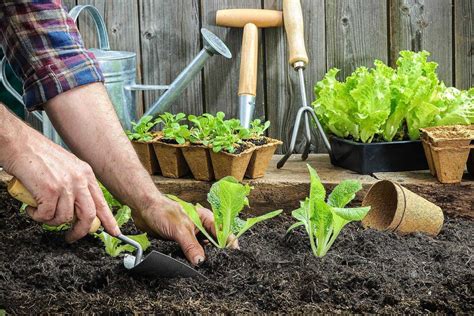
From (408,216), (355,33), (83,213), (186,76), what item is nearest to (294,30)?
(355,33)

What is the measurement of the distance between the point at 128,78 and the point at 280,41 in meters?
0.65

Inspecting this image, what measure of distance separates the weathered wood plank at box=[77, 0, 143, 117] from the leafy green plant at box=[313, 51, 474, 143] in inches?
35.1

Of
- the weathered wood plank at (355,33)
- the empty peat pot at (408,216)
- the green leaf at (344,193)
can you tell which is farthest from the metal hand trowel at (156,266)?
the weathered wood plank at (355,33)

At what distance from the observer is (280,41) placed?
12.4ft

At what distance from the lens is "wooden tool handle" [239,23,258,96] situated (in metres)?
3.54

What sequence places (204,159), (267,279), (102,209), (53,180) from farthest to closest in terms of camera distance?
(204,159)
(267,279)
(102,209)
(53,180)

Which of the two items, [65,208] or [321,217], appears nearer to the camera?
[65,208]

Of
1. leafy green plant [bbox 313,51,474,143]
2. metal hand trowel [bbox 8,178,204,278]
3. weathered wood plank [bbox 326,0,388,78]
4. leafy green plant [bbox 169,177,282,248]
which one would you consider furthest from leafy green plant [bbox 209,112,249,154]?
metal hand trowel [bbox 8,178,204,278]

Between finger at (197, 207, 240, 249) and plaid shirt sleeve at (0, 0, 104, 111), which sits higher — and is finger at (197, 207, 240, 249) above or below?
below

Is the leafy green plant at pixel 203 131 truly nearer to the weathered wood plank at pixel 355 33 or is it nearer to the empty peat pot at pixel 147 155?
the empty peat pot at pixel 147 155

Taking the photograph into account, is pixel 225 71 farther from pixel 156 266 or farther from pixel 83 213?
pixel 83 213

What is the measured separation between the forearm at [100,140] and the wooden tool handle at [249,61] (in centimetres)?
108

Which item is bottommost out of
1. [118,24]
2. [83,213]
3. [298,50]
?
[83,213]

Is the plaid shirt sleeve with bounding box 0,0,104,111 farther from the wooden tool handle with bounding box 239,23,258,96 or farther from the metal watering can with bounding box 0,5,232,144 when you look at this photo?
the wooden tool handle with bounding box 239,23,258,96
